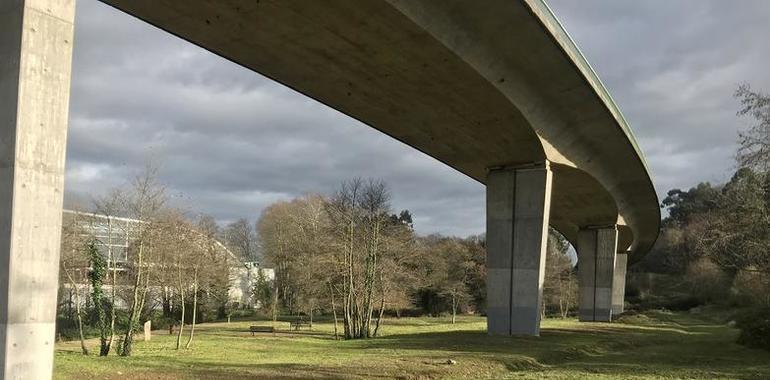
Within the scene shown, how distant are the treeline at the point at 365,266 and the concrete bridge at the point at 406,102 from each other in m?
7.09

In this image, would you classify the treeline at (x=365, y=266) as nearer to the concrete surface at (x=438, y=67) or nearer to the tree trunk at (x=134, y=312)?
the concrete surface at (x=438, y=67)

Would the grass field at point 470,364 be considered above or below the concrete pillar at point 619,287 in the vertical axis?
above

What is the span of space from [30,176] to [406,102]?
14364 millimetres

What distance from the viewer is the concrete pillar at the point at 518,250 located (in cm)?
2670

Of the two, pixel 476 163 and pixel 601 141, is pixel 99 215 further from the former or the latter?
pixel 601 141

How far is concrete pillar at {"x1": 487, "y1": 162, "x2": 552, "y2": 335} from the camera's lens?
26703mm

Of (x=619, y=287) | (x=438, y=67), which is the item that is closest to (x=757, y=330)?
(x=438, y=67)

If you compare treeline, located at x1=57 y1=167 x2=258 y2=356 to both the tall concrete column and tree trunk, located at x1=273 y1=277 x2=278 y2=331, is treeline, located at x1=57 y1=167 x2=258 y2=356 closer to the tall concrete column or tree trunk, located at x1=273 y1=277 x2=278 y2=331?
tree trunk, located at x1=273 y1=277 x2=278 y2=331

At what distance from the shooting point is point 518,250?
27156mm

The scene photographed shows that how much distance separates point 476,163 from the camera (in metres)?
29.4

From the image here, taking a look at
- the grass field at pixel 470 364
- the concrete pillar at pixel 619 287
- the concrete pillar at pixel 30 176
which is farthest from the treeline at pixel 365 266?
the concrete pillar at pixel 30 176

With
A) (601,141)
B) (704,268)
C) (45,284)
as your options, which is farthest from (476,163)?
(704,268)

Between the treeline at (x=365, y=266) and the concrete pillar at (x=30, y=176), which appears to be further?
the treeline at (x=365, y=266)

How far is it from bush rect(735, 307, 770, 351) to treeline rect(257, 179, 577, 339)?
1715 centimetres
